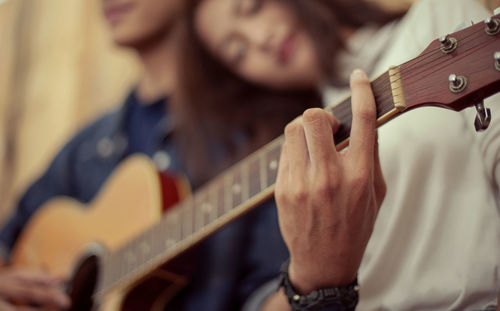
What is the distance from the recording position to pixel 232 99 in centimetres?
92

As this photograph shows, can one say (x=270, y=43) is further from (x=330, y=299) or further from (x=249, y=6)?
(x=330, y=299)

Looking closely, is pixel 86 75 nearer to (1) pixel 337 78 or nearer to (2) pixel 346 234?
(1) pixel 337 78

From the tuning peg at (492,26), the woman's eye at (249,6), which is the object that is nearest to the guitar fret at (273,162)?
the tuning peg at (492,26)

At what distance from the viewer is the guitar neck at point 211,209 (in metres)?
0.43

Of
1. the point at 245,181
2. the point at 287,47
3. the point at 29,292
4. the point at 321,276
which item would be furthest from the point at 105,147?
the point at 321,276

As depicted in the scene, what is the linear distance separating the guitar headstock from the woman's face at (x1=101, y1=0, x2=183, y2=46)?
2.31 ft

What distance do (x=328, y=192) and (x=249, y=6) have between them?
1.47ft

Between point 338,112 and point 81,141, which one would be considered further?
point 81,141

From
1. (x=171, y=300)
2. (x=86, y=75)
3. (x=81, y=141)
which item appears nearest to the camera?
(x=171, y=300)

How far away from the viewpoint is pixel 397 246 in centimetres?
48

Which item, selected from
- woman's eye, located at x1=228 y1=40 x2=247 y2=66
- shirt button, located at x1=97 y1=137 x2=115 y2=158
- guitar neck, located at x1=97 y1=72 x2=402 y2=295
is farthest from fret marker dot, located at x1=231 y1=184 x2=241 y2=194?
shirt button, located at x1=97 y1=137 x2=115 y2=158

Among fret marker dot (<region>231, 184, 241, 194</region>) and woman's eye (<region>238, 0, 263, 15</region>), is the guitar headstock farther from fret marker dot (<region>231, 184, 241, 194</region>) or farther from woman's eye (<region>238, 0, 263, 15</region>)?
woman's eye (<region>238, 0, 263, 15</region>)

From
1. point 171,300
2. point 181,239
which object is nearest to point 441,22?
point 181,239

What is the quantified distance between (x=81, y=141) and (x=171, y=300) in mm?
492
